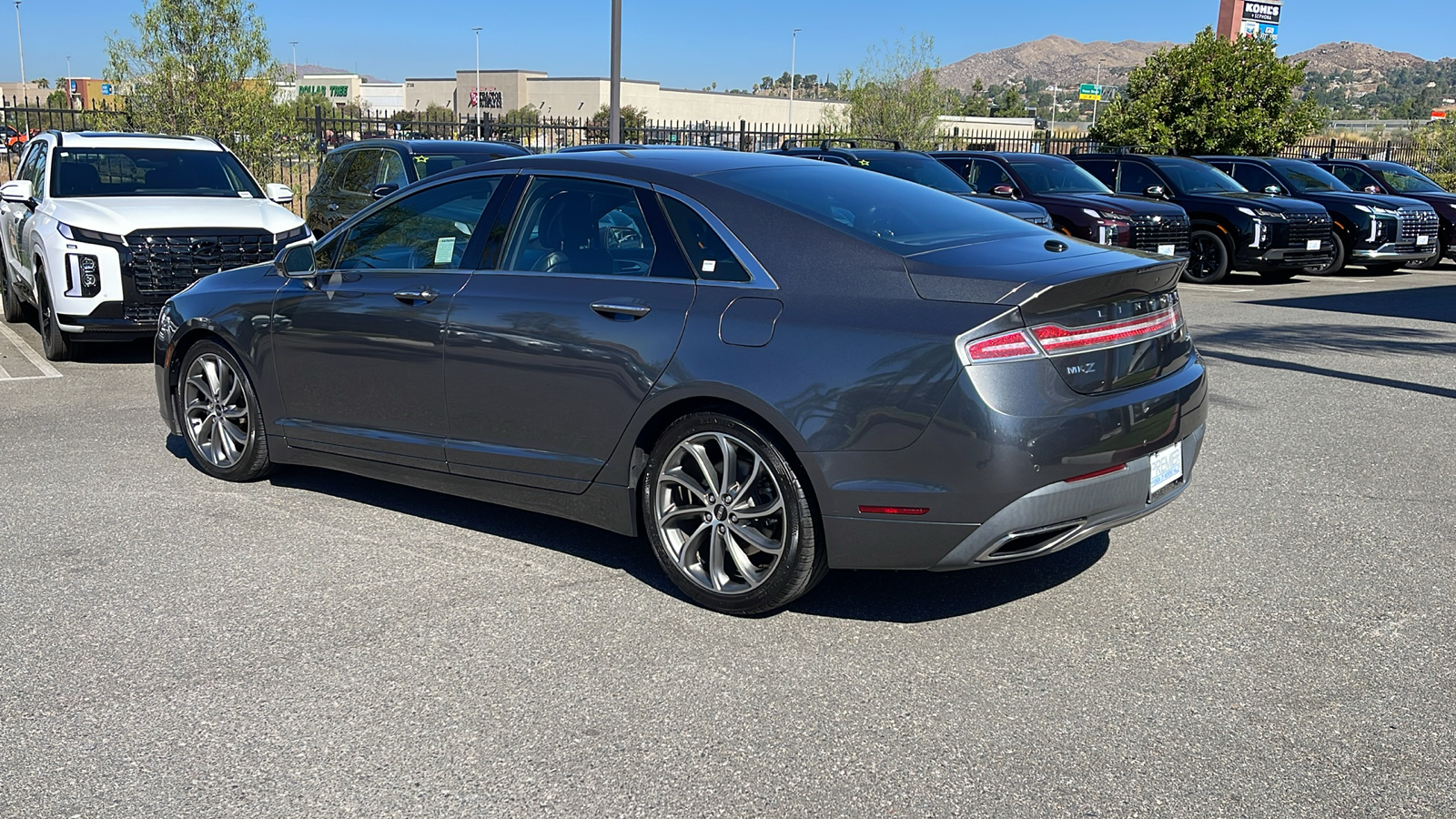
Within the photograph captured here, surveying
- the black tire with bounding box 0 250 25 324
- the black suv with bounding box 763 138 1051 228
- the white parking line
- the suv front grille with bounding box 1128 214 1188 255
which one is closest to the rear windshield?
the white parking line

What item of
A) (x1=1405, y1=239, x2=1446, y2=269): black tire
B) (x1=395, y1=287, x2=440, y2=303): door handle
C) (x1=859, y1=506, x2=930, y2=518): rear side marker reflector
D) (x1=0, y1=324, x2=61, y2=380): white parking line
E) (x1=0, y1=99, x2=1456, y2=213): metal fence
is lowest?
(x1=0, y1=324, x2=61, y2=380): white parking line

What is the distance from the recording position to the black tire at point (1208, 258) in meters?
17.5

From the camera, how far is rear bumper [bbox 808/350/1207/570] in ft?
13.0

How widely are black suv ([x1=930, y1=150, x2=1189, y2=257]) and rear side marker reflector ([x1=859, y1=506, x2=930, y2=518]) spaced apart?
11.1 m

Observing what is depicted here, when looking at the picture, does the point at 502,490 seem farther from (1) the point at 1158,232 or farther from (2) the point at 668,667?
(1) the point at 1158,232

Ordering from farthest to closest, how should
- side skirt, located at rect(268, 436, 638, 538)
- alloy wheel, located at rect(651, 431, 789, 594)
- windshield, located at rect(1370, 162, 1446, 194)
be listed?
windshield, located at rect(1370, 162, 1446, 194), side skirt, located at rect(268, 436, 638, 538), alloy wheel, located at rect(651, 431, 789, 594)

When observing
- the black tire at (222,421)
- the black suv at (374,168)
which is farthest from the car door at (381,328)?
the black suv at (374,168)

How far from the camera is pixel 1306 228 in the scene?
17.5 meters

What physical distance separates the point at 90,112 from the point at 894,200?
17.4 metres

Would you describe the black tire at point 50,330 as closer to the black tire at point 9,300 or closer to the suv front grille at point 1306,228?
the black tire at point 9,300

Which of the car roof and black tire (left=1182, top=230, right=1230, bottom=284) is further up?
the car roof

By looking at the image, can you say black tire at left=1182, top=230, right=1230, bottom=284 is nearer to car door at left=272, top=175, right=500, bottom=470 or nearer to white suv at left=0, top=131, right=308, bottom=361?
white suv at left=0, top=131, right=308, bottom=361

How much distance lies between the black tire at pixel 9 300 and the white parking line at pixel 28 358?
0.79 feet

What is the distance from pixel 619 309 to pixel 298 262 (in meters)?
1.92
